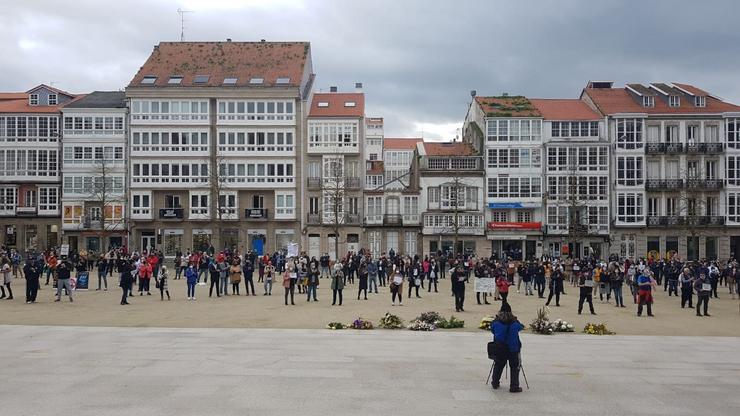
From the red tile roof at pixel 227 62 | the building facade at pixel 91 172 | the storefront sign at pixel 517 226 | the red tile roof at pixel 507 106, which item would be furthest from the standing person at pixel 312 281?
the building facade at pixel 91 172

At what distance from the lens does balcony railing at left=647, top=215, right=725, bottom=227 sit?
59.7 metres

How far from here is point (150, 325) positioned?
20688 millimetres

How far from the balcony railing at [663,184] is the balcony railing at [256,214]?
3375 cm

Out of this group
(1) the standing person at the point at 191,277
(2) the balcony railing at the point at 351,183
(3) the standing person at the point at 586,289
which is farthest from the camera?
(2) the balcony railing at the point at 351,183

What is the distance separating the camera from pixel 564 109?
63719 mm

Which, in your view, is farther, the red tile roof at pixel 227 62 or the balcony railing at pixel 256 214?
the red tile roof at pixel 227 62

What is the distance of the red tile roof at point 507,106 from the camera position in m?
61.8

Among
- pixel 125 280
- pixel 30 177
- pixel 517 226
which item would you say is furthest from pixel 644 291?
pixel 30 177

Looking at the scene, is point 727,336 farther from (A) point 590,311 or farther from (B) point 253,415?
(B) point 253,415

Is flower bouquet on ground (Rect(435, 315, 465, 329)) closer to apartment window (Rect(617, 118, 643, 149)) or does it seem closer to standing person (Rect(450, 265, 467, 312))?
standing person (Rect(450, 265, 467, 312))

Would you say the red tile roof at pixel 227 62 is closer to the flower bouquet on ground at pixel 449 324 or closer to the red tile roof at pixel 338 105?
the red tile roof at pixel 338 105

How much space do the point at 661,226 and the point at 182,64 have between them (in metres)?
45.3

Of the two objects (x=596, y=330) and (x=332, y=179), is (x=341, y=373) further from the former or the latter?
(x=332, y=179)

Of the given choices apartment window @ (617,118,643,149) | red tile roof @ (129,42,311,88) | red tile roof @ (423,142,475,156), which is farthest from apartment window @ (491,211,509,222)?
red tile roof @ (129,42,311,88)
